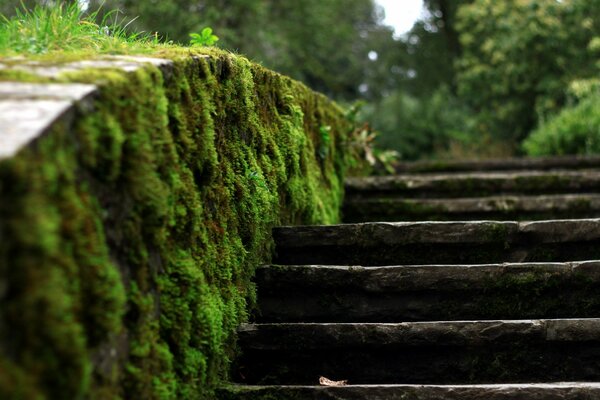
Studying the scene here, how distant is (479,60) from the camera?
55.3 feet

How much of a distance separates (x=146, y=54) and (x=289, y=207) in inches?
68.6

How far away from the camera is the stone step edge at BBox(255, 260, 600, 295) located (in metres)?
3.16

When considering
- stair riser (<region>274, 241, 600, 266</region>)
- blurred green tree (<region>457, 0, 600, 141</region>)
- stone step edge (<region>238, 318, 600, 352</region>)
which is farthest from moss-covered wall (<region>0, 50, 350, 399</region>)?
blurred green tree (<region>457, 0, 600, 141</region>)

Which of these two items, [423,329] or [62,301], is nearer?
[62,301]

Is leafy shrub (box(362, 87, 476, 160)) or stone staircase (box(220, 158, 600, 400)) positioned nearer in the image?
stone staircase (box(220, 158, 600, 400))

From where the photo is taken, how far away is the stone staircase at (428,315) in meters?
2.86

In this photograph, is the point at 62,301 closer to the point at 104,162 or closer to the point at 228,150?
the point at 104,162

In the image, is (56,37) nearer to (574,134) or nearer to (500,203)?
(500,203)

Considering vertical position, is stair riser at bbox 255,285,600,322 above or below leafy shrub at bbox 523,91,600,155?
below

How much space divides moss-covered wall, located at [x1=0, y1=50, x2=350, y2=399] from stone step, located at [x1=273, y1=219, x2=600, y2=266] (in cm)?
33

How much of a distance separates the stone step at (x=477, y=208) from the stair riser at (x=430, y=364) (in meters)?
2.27

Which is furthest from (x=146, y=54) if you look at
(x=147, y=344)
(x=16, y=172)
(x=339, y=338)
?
(x=339, y=338)

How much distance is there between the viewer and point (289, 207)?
3877 millimetres

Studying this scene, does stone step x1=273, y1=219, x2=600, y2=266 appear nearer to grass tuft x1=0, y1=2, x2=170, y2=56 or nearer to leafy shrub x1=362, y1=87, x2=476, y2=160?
grass tuft x1=0, y1=2, x2=170, y2=56
